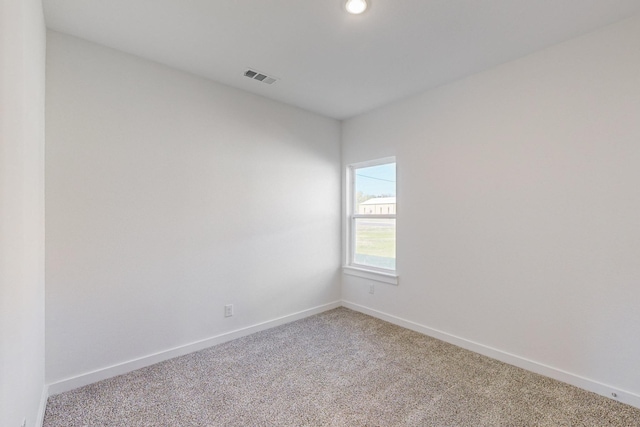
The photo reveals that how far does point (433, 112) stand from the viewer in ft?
9.98

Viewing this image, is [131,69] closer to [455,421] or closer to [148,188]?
[148,188]

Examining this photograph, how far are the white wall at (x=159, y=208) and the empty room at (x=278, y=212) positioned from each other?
2 cm

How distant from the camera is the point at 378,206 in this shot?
3.69 meters

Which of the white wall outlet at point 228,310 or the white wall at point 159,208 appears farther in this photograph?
the white wall outlet at point 228,310

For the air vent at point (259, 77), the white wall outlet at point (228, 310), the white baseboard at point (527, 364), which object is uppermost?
the air vent at point (259, 77)

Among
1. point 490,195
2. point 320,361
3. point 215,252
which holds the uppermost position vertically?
point 490,195

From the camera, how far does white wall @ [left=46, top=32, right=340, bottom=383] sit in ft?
6.99

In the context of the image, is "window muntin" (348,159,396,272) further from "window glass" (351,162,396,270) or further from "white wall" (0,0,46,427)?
"white wall" (0,0,46,427)

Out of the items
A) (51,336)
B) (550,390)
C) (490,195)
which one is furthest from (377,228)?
(51,336)

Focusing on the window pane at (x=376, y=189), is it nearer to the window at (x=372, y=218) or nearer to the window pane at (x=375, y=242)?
the window at (x=372, y=218)

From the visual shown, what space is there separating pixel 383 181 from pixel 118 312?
2.96 meters

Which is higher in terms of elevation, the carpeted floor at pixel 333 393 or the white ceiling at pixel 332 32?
the white ceiling at pixel 332 32

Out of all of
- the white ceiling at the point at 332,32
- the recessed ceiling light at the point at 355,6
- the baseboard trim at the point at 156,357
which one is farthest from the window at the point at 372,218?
the recessed ceiling light at the point at 355,6

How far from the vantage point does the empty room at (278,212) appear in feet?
6.14
